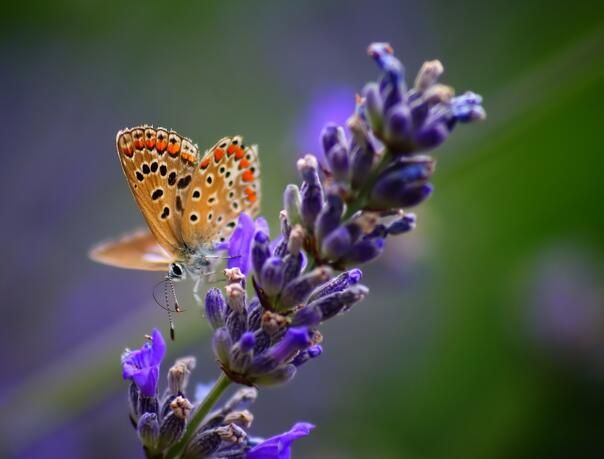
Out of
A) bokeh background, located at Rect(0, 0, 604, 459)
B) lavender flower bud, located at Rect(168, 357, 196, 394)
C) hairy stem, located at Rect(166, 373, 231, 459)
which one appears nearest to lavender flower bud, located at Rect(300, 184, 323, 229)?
hairy stem, located at Rect(166, 373, 231, 459)

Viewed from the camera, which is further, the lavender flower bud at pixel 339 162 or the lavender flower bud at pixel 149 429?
the lavender flower bud at pixel 149 429

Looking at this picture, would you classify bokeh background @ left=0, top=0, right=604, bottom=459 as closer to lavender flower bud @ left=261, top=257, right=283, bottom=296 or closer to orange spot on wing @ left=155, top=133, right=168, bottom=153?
orange spot on wing @ left=155, top=133, right=168, bottom=153

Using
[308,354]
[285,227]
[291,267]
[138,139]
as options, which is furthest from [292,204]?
[138,139]

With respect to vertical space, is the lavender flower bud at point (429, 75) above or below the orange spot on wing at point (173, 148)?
below

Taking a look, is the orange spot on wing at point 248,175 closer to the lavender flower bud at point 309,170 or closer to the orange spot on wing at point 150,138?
the orange spot on wing at point 150,138

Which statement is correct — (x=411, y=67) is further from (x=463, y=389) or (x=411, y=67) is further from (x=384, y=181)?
(x=384, y=181)

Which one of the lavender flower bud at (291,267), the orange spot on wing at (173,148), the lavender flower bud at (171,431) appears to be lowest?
the lavender flower bud at (171,431)

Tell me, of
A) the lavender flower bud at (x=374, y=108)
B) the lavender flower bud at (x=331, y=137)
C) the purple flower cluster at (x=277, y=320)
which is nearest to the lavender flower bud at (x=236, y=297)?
the purple flower cluster at (x=277, y=320)
